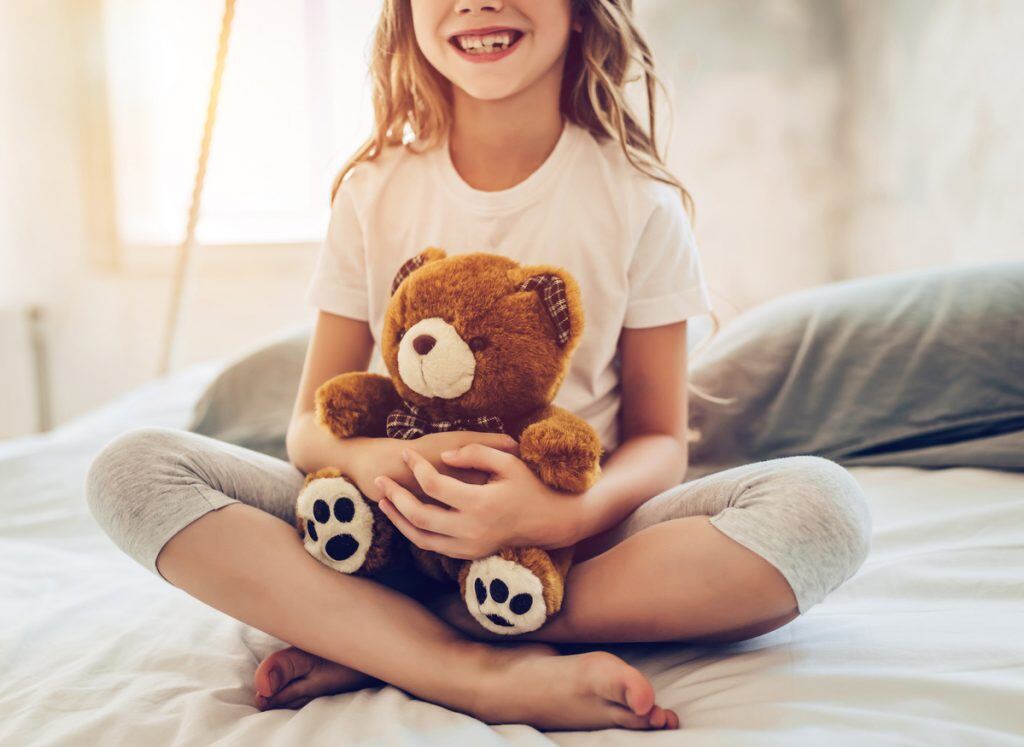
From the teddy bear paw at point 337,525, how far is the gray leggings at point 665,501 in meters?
0.06

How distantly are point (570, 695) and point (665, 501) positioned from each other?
0.62 feet

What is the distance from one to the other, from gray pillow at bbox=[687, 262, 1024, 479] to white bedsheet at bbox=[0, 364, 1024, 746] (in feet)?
0.37

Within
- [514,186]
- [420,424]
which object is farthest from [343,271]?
[420,424]

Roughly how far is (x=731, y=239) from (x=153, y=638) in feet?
4.77

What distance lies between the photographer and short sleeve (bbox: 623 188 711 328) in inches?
33.3

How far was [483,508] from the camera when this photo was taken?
60 cm

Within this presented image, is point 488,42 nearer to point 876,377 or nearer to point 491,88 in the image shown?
point 491,88

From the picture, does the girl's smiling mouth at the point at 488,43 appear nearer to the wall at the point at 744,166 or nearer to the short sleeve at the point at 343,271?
the short sleeve at the point at 343,271

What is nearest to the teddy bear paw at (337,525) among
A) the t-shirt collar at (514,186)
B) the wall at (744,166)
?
the t-shirt collar at (514,186)

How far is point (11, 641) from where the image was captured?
2.24 feet

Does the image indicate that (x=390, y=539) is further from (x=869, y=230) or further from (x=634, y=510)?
(x=869, y=230)

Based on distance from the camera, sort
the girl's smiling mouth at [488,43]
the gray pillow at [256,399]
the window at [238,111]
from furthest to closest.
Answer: the window at [238,111] < the gray pillow at [256,399] < the girl's smiling mouth at [488,43]

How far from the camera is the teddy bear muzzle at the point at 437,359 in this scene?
0.59m

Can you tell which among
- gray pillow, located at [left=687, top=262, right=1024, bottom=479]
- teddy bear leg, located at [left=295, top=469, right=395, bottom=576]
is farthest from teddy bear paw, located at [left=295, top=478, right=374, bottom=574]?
gray pillow, located at [left=687, top=262, right=1024, bottom=479]
